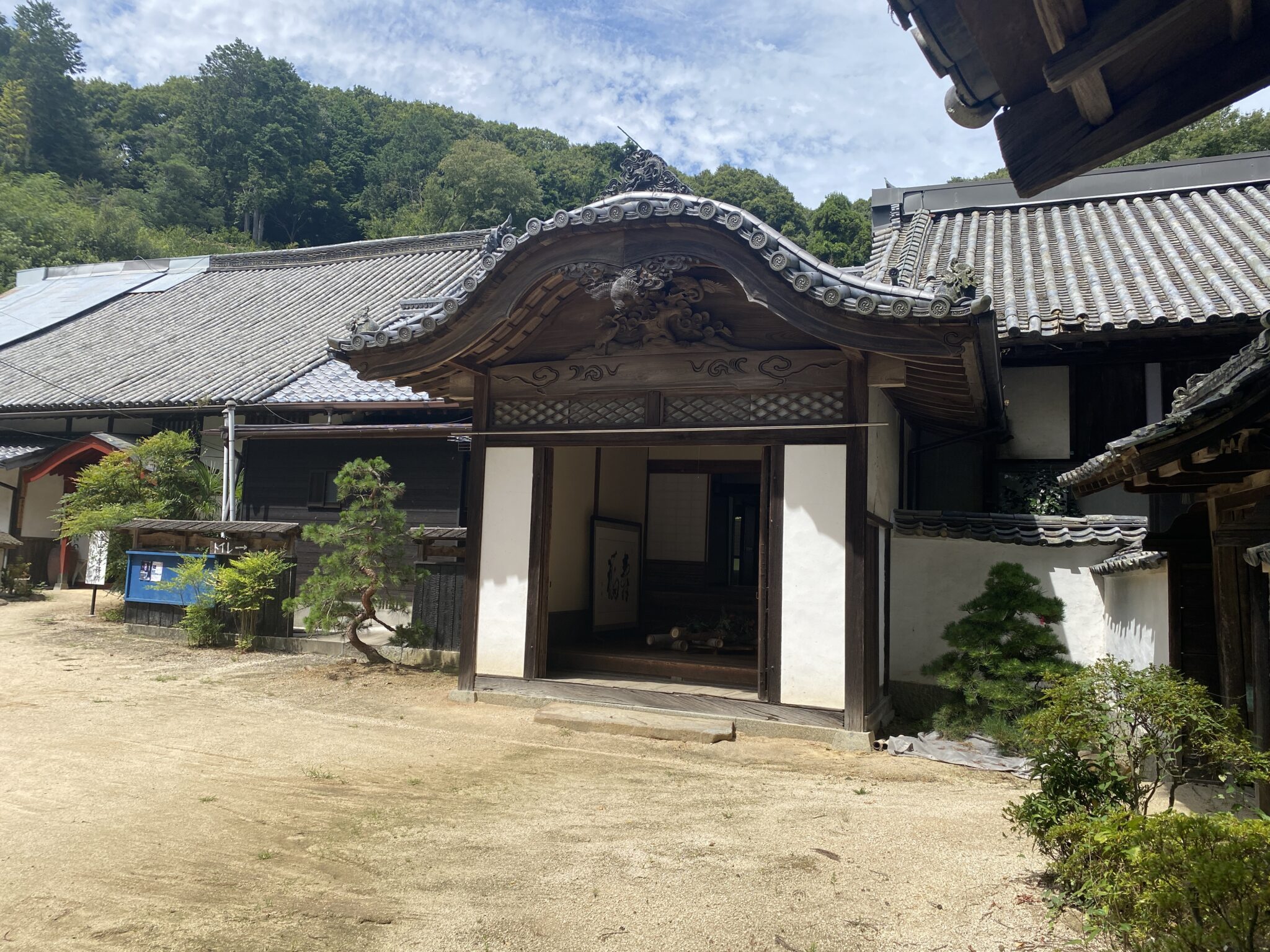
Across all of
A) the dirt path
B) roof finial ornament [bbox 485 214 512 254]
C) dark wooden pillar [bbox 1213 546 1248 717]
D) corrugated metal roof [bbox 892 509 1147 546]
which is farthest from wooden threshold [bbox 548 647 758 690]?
roof finial ornament [bbox 485 214 512 254]

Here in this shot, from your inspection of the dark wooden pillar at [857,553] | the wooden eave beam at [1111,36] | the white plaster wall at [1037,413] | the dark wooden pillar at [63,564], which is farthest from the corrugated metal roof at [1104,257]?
the dark wooden pillar at [63,564]

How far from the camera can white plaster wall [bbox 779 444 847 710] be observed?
798 centimetres

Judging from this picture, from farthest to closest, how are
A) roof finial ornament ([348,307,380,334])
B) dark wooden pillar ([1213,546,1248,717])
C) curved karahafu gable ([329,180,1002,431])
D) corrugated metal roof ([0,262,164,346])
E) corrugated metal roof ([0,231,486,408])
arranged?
corrugated metal roof ([0,262,164,346]) → corrugated metal roof ([0,231,486,408]) → roof finial ornament ([348,307,380,334]) → curved karahafu gable ([329,180,1002,431]) → dark wooden pillar ([1213,546,1248,717])

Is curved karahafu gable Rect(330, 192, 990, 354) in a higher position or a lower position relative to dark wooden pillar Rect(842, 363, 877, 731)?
higher

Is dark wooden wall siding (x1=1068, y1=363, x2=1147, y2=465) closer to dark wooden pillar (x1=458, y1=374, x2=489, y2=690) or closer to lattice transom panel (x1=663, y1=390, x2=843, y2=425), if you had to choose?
lattice transom panel (x1=663, y1=390, x2=843, y2=425)

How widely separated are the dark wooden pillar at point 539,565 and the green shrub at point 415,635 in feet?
8.76

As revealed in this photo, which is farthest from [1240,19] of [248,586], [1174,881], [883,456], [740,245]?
[248,586]

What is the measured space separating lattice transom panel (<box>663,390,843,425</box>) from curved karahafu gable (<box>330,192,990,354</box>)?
1.09 metres

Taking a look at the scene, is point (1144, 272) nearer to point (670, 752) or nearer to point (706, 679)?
point (706, 679)

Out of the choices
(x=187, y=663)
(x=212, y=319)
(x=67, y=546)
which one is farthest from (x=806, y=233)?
(x=187, y=663)

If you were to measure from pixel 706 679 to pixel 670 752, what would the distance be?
2.16 m

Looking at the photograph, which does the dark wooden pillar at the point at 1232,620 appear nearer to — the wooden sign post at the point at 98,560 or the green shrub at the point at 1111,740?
the green shrub at the point at 1111,740

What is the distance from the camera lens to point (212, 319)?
2134 cm

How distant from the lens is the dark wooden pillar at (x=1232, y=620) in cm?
529
